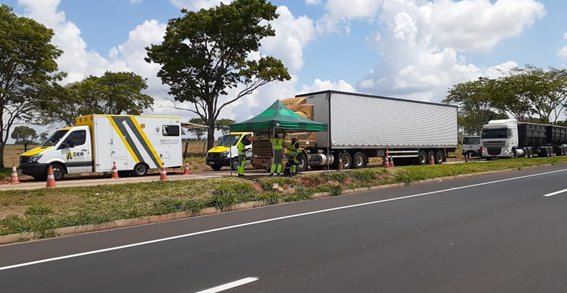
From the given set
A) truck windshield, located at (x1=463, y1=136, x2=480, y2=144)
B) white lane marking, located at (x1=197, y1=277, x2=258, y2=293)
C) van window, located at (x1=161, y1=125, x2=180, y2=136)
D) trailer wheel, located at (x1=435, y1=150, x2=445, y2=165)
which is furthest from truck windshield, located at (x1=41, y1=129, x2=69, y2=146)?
truck windshield, located at (x1=463, y1=136, x2=480, y2=144)

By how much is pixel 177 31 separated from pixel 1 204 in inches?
875

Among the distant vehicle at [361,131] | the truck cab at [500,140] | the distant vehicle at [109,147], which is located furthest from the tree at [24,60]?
the truck cab at [500,140]

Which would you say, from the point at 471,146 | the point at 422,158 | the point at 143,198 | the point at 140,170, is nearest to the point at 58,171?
the point at 140,170

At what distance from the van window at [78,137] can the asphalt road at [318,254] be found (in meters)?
10.1

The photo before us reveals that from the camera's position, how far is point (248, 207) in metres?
11.9

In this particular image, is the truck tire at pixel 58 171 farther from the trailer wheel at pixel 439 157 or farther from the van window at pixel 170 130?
the trailer wheel at pixel 439 157

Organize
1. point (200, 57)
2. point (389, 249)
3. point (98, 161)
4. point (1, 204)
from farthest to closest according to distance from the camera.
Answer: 1. point (200, 57)
2. point (98, 161)
3. point (1, 204)
4. point (389, 249)

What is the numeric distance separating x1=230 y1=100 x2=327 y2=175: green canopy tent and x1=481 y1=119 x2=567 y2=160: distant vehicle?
2300 centimetres

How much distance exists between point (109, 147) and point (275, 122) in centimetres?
750

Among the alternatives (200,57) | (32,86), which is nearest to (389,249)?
(32,86)

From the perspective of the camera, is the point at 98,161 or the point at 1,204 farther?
the point at 98,161

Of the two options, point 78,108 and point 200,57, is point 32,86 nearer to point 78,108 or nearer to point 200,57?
point 200,57

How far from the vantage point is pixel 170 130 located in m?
20.6

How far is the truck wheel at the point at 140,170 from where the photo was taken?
19469 mm
